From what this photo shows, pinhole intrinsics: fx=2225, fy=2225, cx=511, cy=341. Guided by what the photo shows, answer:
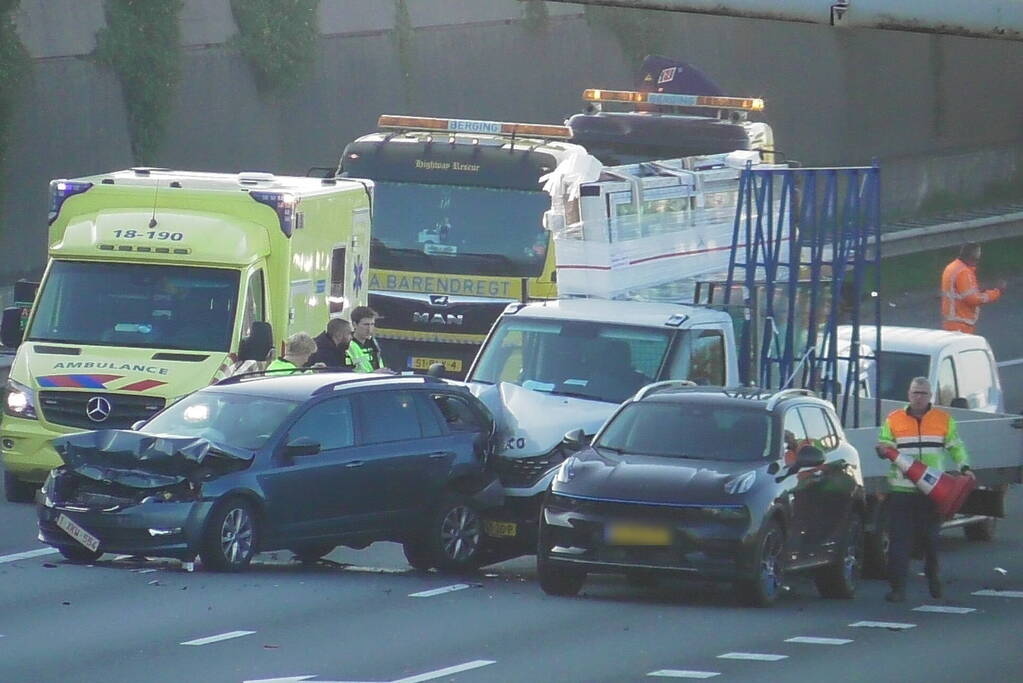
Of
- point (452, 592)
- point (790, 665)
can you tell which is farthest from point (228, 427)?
point (790, 665)

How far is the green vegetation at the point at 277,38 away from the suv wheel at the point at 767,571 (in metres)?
24.9

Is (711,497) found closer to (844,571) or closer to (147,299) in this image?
(844,571)

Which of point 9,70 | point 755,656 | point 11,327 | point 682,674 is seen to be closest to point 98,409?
point 11,327

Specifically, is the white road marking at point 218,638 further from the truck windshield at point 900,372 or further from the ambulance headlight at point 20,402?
the truck windshield at point 900,372

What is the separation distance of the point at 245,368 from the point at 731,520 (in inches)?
234

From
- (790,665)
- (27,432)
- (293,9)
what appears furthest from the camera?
(293,9)

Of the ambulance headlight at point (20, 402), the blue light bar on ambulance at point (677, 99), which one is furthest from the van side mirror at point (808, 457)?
the blue light bar on ambulance at point (677, 99)

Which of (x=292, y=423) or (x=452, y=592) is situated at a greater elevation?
(x=292, y=423)

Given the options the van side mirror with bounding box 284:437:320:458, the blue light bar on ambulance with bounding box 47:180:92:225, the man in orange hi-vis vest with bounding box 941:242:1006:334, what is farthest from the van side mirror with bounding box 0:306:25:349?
the man in orange hi-vis vest with bounding box 941:242:1006:334

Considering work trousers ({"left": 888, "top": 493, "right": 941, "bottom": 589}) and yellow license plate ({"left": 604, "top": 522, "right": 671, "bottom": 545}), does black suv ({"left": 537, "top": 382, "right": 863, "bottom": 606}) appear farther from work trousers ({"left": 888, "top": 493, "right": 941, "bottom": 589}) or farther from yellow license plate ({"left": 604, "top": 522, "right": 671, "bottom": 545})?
work trousers ({"left": 888, "top": 493, "right": 941, "bottom": 589})

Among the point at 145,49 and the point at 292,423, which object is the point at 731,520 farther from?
the point at 145,49

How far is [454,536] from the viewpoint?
16516mm

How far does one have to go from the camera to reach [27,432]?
1861 cm

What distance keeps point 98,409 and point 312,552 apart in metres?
2.97
